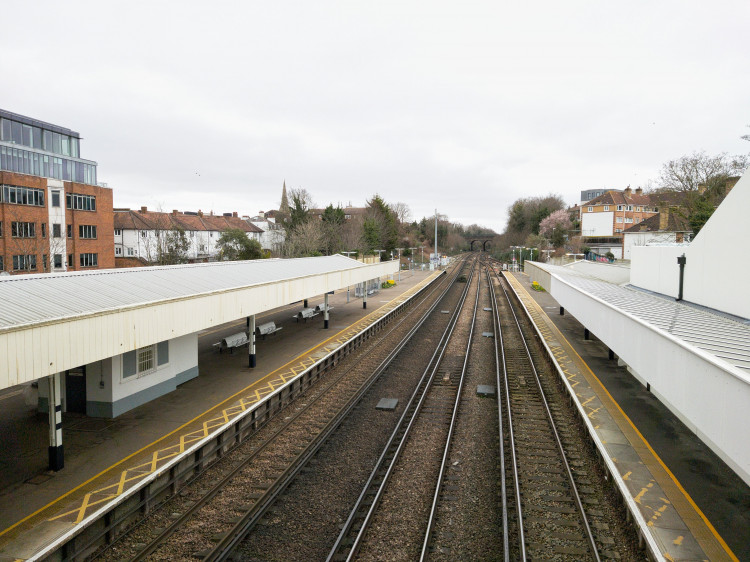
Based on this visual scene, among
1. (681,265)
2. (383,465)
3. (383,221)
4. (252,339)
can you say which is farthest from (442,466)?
(383,221)

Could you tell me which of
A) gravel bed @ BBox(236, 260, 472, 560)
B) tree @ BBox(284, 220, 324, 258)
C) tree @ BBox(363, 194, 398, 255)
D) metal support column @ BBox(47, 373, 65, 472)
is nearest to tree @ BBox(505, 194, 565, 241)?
tree @ BBox(363, 194, 398, 255)

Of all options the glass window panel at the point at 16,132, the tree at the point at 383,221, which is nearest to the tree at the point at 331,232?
the tree at the point at 383,221

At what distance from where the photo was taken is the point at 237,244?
186 ft

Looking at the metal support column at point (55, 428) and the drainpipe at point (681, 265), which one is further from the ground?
the drainpipe at point (681, 265)

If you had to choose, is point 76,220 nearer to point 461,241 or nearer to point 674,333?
point 674,333

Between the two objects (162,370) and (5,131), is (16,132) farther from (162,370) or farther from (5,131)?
(162,370)

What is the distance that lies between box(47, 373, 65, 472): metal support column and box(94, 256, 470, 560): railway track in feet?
9.48

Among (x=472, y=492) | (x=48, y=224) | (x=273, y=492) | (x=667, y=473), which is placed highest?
(x=48, y=224)

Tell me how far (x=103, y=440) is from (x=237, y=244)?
46.8 meters

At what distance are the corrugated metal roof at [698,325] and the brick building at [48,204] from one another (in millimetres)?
42335

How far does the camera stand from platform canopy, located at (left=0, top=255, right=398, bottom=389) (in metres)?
8.79

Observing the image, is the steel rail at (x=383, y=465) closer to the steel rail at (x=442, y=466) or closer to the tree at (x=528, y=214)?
the steel rail at (x=442, y=466)

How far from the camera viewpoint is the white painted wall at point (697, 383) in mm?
6121

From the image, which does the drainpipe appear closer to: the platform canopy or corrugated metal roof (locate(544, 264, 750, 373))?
corrugated metal roof (locate(544, 264, 750, 373))
